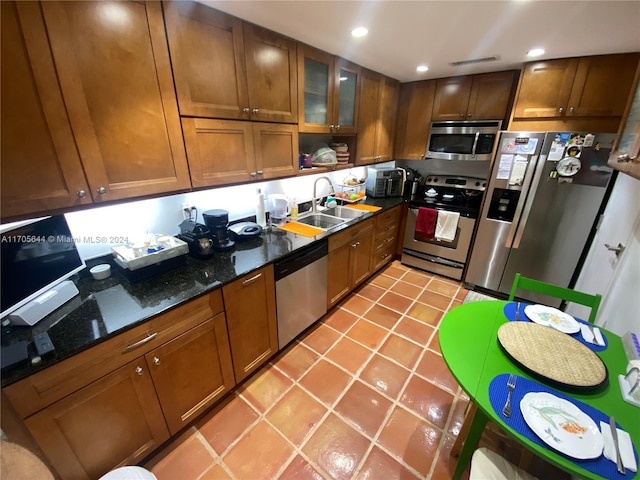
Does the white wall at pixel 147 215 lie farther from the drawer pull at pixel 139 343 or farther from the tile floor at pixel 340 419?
the tile floor at pixel 340 419

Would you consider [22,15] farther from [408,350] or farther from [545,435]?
[408,350]

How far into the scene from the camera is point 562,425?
82cm

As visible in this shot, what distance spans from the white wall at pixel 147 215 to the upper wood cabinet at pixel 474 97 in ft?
7.41

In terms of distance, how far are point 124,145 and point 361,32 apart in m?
1.66

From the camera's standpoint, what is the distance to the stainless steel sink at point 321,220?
8.37ft

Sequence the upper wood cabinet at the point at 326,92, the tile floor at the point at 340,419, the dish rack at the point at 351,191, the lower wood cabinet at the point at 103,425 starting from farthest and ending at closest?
the dish rack at the point at 351,191 < the upper wood cabinet at the point at 326,92 < the tile floor at the point at 340,419 < the lower wood cabinet at the point at 103,425

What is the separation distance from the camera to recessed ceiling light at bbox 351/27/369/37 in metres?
1.70

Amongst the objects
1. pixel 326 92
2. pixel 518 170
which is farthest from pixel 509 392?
pixel 326 92

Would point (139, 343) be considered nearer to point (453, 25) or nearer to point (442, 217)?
point (453, 25)

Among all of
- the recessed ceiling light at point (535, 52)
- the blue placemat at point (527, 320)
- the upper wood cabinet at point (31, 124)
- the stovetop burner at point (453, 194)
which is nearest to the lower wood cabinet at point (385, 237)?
the stovetop burner at point (453, 194)

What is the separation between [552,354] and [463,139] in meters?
2.48

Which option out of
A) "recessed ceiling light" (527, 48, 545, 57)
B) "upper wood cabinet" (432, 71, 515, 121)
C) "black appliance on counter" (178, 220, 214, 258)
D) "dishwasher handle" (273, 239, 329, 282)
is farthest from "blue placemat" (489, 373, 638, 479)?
"upper wood cabinet" (432, 71, 515, 121)

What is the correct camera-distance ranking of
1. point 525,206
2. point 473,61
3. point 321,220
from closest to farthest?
point 473,61 < point 525,206 < point 321,220

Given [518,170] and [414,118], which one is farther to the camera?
[414,118]
